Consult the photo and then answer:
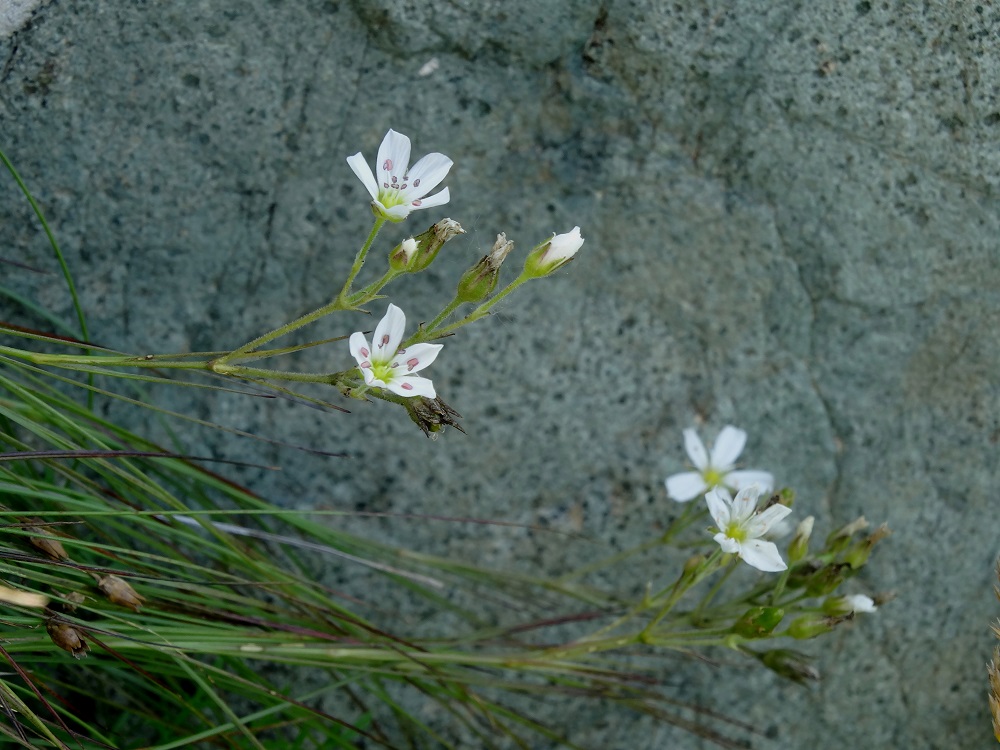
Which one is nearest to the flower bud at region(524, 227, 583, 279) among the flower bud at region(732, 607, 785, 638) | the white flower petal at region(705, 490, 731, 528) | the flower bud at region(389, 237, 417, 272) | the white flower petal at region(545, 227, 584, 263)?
the white flower petal at region(545, 227, 584, 263)

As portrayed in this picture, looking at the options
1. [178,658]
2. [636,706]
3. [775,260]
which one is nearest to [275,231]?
[178,658]

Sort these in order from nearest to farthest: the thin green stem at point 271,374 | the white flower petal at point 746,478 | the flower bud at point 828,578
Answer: the thin green stem at point 271,374, the flower bud at point 828,578, the white flower petal at point 746,478

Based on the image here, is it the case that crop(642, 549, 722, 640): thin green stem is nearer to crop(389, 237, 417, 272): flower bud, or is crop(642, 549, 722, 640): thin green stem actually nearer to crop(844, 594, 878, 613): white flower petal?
crop(844, 594, 878, 613): white flower petal

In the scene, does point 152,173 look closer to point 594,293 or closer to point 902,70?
point 594,293

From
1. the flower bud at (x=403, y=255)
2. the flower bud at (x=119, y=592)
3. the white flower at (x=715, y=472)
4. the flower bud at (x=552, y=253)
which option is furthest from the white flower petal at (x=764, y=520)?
the flower bud at (x=119, y=592)

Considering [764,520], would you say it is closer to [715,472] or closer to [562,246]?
[715,472]

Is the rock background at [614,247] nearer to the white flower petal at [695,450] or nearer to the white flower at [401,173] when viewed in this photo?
the white flower petal at [695,450]
